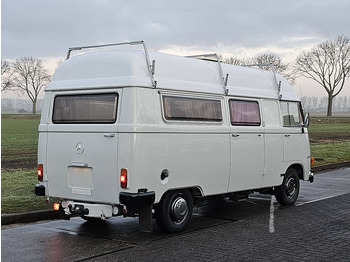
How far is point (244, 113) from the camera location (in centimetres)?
955

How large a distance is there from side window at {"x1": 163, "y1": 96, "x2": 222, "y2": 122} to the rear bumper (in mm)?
1280

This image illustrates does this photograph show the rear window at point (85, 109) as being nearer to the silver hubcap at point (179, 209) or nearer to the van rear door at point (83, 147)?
the van rear door at point (83, 147)

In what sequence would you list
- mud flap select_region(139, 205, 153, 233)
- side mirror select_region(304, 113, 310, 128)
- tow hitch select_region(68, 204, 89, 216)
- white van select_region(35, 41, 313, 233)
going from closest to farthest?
white van select_region(35, 41, 313, 233) < mud flap select_region(139, 205, 153, 233) < tow hitch select_region(68, 204, 89, 216) < side mirror select_region(304, 113, 310, 128)

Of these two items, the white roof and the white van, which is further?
the white roof

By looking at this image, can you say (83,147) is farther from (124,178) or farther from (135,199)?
(135,199)

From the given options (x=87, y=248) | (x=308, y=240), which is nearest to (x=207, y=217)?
(x=308, y=240)

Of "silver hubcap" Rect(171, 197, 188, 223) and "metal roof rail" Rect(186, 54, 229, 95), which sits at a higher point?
"metal roof rail" Rect(186, 54, 229, 95)

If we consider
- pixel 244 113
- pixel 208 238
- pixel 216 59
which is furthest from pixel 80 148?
pixel 244 113

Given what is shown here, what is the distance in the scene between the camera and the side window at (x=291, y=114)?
1066 centimetres

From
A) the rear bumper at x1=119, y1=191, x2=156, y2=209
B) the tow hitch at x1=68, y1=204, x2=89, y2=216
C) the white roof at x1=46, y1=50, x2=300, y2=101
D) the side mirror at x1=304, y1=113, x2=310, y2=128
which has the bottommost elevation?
the tow hitch at x1=68, y1=204, x2=89, y2=216

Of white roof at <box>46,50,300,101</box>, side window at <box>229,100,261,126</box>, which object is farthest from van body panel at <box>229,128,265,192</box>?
white roof at <box>46,50,300,101</box>

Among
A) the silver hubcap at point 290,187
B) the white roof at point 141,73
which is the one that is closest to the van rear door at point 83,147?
the white roof at point 141,73

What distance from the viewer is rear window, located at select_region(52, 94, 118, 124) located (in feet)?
25.1

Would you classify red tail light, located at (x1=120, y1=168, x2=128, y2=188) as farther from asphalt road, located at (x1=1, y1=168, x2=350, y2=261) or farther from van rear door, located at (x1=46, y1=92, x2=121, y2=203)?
asphalt road, located at (x1=1, y1=168, x2=350, y2=261)
